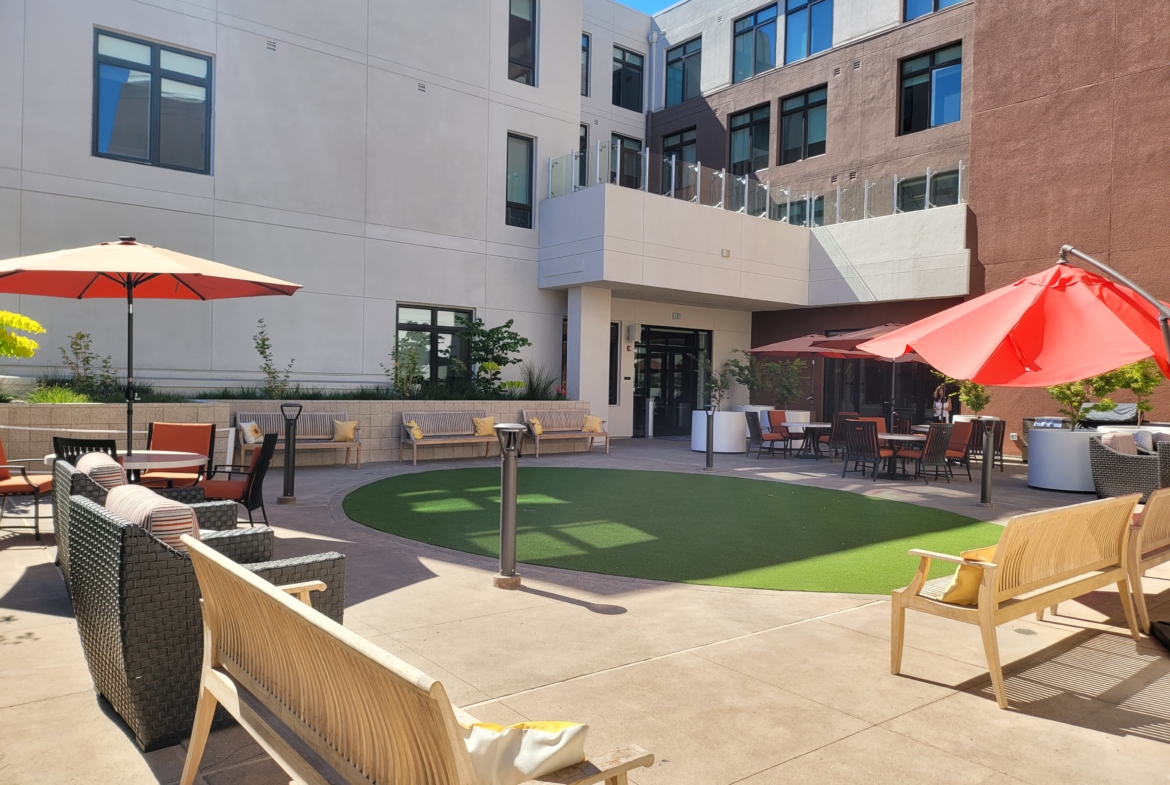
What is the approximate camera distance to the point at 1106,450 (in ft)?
34.9

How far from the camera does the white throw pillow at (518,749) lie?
1.86 m

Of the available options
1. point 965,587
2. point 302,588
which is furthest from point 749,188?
point 302,588

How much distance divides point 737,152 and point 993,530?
15.8 meters

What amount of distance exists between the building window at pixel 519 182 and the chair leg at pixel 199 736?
15094 mm

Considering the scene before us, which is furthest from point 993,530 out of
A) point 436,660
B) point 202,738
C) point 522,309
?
point 522,309

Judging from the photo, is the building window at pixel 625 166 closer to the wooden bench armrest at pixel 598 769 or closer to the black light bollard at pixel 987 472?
the black light bollard at pixel 987 472

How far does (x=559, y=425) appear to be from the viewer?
617 inches

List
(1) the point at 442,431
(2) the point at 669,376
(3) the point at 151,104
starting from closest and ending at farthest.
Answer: (3) the point at 151,104, (1) the point at 442,431, (2) the point at 669,376

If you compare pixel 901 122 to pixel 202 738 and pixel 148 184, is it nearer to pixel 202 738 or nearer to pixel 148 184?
pixel 148 184

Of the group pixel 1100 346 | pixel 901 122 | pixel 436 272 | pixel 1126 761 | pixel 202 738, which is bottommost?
pixel 1126 761

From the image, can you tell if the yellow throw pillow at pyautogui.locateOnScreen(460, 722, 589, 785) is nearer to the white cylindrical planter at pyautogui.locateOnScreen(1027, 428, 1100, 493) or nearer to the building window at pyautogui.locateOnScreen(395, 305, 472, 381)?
the white cylindrical planter at pyautogui.locateOnScreen(1027, 428, 1100, 493)

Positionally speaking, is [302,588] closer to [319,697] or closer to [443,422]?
[319,697]

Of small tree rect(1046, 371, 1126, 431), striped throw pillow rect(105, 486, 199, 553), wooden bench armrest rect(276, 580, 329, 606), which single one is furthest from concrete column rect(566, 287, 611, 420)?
wooden bench armrest rect(276, 580, 329, 606)

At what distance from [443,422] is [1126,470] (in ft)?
34.3
